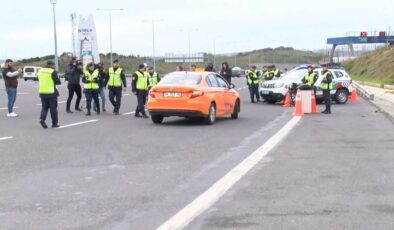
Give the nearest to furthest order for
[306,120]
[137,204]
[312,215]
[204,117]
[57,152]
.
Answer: [312,215]
[137,204]
[57,152]
[204,117]
[306,120]

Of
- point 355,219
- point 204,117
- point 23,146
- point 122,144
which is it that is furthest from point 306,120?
point 355,219

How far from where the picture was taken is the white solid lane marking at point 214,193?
630 centimetres

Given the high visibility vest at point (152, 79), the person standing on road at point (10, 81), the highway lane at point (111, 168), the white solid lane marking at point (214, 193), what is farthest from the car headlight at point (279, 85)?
the white solid lane marking at point (214, 193)

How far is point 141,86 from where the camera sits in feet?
62.3

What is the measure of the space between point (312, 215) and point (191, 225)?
1337 millimetres

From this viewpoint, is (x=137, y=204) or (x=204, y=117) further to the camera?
(x=204, y=117)

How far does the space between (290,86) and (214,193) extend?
739 inches

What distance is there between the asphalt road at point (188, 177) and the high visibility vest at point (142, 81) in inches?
132

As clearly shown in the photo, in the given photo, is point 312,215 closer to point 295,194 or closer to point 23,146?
point 295,194

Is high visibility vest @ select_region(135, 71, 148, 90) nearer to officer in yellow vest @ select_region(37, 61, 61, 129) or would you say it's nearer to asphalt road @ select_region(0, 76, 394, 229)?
asphalt road @ select_region(0, 76, 394, 229)

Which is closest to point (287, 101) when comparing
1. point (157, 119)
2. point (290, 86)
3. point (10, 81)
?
point (290, 86)

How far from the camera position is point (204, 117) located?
1664cm

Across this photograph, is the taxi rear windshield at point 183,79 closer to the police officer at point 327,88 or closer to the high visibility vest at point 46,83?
the high visibility vest at point 46,83

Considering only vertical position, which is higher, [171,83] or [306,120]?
[171,83]
